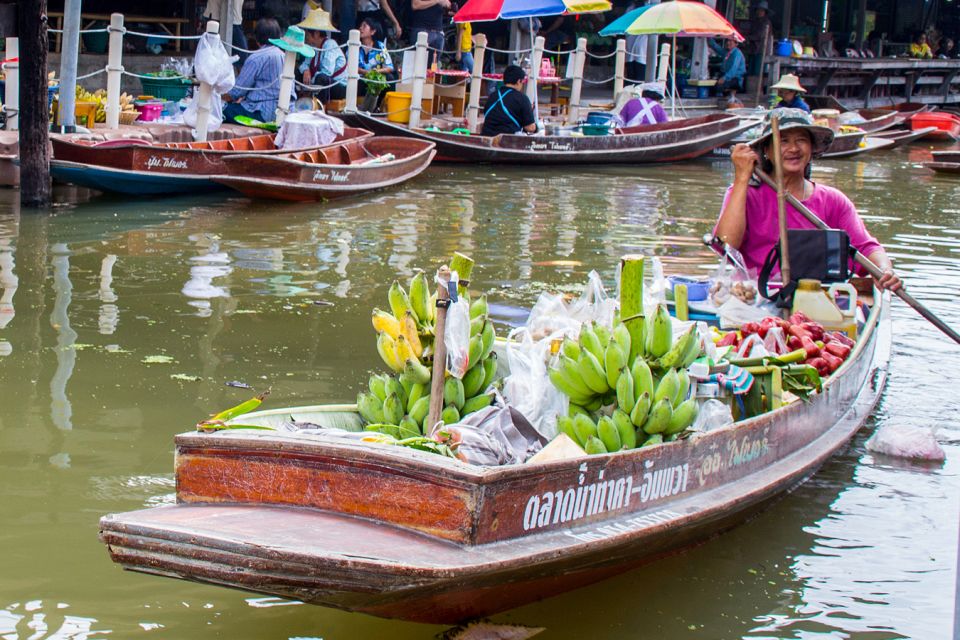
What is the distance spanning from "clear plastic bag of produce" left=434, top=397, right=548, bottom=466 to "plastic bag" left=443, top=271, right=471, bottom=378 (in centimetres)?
17

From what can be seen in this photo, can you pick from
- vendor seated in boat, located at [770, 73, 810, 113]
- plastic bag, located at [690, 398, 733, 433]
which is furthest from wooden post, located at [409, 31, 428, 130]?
plastic bag, located at [690, 398, 733, 433]

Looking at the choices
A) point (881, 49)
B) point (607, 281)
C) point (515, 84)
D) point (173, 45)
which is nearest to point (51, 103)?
point (173, 45)

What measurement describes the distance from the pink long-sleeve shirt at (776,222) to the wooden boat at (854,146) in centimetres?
1253

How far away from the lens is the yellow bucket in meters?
15.8

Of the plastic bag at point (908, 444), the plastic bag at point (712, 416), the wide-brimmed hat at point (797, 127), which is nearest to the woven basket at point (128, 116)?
the wide-brimmed hat at point (797, 127)

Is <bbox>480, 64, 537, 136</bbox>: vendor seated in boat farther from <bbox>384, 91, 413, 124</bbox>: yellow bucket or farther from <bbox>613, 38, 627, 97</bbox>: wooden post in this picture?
<bbox>613, 38, 627, 97</bbox>: wooden post

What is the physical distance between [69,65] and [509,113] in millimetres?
5834

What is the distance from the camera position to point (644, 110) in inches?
695

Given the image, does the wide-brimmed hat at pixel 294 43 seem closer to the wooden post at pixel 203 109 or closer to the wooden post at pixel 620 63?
the wooden post at pixel 203 109

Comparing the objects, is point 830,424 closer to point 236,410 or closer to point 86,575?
point 236,410

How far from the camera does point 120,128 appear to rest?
500 inches

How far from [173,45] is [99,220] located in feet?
22.4

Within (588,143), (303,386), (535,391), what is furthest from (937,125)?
(535,391)

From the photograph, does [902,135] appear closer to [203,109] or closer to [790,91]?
[790,91]
